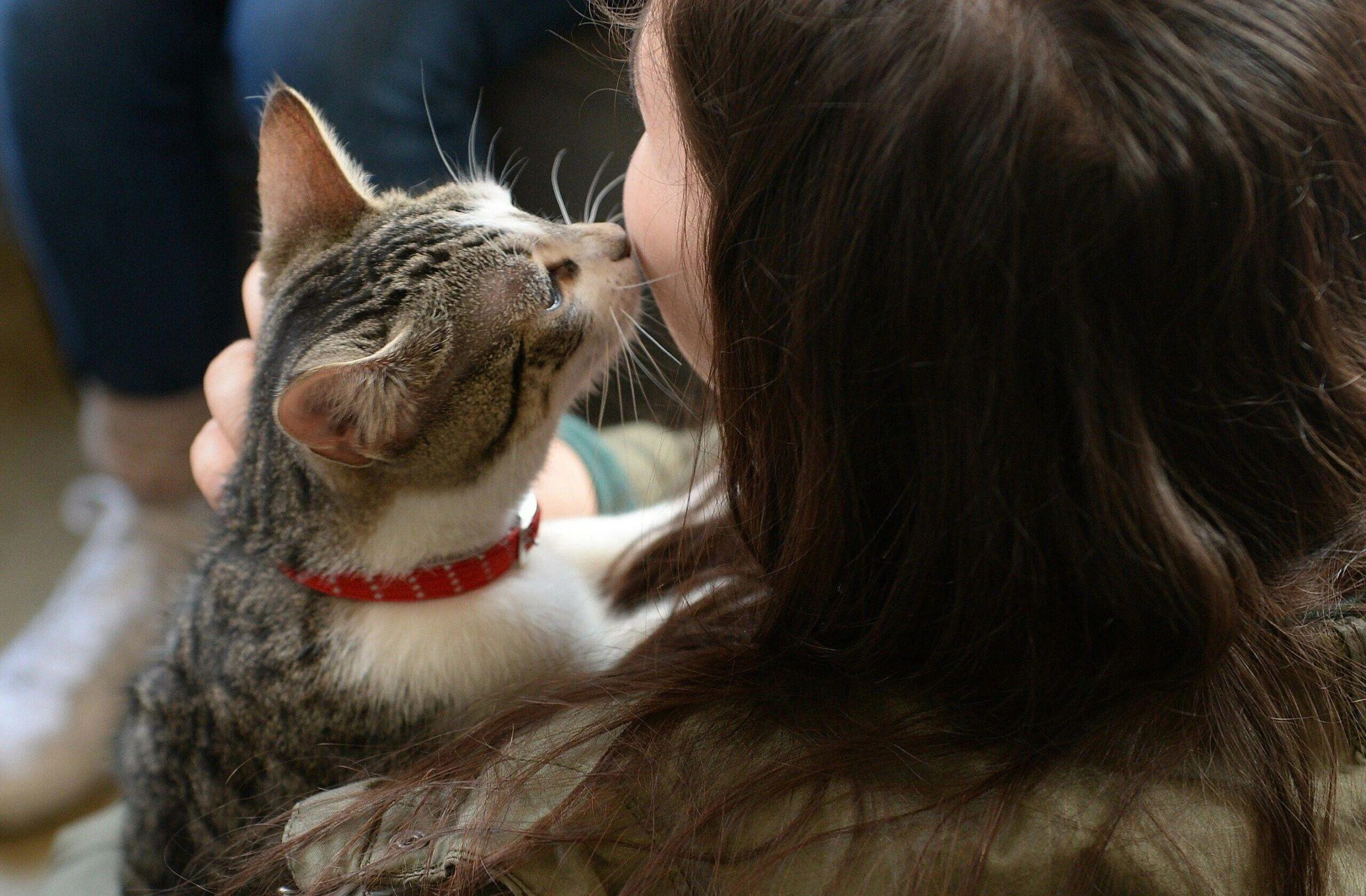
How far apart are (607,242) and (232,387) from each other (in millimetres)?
422

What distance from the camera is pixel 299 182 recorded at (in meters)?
0.92

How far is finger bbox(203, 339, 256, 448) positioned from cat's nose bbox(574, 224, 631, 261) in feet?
1.09

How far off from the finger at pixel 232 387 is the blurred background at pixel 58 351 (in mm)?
338

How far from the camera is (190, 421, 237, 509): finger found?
3.41 ft

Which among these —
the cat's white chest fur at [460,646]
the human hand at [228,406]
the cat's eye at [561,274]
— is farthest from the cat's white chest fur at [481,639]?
the cat's eye at [561,274]

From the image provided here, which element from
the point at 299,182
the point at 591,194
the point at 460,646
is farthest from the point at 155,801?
the point at 591,194

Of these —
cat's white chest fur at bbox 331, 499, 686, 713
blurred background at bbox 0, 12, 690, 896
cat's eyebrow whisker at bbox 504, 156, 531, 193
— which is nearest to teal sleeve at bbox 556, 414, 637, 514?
blurred background at bbox 0, 12, 690, 896

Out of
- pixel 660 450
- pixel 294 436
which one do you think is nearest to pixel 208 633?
pixel 294 436

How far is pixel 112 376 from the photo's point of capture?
156 cm

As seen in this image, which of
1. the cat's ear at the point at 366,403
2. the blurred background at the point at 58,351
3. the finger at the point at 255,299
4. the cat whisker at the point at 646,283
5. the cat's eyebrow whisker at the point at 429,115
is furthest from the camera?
the blurred background at the point at 58,351

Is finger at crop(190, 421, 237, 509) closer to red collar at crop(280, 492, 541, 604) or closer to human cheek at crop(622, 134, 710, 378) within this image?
red collar at crop(280, 492, 541, 604)

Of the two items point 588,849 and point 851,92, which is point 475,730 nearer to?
point 588,849

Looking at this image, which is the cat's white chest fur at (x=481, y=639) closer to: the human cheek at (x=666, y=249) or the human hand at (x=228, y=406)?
the human hand at (x=228, y=406)

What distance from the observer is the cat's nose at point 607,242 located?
0.90 m
